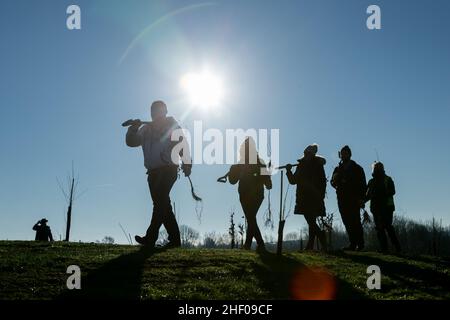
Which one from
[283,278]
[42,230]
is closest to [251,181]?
[283,278]

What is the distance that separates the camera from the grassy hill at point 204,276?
7.05 meters

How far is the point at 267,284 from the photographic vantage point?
25.5 feet

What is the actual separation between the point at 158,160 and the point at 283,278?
157 inches

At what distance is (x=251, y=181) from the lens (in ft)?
40.2

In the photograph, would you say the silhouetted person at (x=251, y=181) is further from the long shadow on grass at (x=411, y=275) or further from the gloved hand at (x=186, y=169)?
the long shadow on grass at (x=411, y=275)

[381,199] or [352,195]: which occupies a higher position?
[352,195]

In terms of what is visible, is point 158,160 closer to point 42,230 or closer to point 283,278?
point 283,278

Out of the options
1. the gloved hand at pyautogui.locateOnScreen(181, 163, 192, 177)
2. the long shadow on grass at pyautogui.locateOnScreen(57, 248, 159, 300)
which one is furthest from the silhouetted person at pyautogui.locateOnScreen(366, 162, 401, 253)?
the long shadow on grass at pyautogui.locateOnScreen(57, 248, 159, 300)

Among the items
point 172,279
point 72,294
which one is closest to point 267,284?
point 172,279

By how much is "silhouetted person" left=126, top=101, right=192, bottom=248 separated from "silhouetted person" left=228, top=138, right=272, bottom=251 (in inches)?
67.5

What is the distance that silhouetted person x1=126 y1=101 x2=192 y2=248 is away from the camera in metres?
10.9

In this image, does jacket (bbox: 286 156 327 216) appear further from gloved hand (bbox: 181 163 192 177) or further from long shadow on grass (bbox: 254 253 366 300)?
long shadow on grass (bbox: 254 253 366 300)
